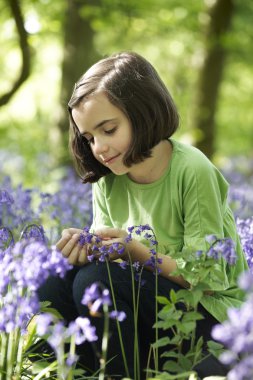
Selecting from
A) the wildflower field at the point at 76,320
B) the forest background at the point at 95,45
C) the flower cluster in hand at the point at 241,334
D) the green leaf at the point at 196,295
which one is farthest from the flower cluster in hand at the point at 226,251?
the forest background at the point at 95,45

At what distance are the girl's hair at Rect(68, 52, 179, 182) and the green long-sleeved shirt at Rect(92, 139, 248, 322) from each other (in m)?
0.15

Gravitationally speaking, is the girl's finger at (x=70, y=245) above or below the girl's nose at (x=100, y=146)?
below

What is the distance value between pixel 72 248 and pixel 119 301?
27 centimetres

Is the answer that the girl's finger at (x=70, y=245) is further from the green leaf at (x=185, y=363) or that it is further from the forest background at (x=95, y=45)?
the forest background at (x=95, y=45)

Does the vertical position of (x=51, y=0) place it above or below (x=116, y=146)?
above

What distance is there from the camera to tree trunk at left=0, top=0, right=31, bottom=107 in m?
5.57

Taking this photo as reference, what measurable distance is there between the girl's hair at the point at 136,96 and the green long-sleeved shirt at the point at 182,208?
0.48 feet

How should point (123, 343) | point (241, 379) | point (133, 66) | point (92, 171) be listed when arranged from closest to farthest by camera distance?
1. point (241, 379)
2. point (123, 343)
3. point (133, 66)
4. point (92, 171)

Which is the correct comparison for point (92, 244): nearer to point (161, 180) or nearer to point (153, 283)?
point (153, 283)

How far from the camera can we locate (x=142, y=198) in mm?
2648

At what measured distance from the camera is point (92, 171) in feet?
8.95

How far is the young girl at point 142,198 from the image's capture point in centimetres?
233

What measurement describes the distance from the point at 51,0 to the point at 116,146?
5.17 metres

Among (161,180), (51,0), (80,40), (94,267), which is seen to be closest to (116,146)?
(161,180)
